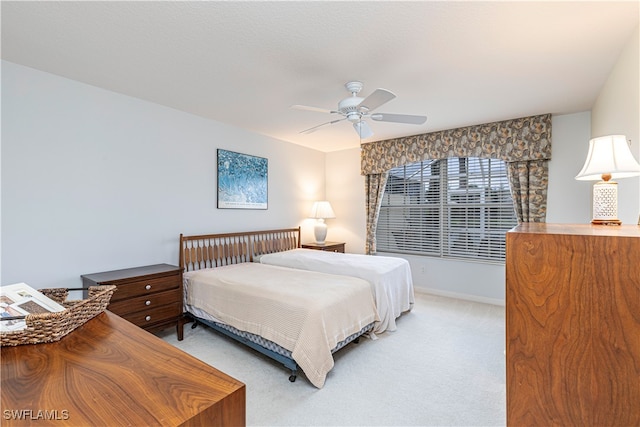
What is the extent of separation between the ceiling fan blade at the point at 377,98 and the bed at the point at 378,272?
1.66 metres

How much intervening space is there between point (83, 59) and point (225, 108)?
52.7 inches

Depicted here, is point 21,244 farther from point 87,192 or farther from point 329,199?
point 329,199

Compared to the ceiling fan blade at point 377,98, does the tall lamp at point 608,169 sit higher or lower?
lower

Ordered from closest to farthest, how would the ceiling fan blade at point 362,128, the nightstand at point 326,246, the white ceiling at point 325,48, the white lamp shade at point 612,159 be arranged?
the white lamp shade at point 612,159 → the white ceiling at point 325,48 → the ceiling fan blade at point 362,128 → the nightstand at point 326,246

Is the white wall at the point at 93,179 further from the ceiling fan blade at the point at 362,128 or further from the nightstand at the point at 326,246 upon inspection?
the ceiling fan blade at the point at 362,128

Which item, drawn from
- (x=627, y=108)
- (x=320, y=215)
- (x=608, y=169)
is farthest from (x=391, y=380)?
(x=320, y=215)

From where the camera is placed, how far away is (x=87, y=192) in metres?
2.79

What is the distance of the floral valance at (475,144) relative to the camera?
3.69 metres

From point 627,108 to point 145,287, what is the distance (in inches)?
165

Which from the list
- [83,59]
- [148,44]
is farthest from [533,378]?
[83,59]

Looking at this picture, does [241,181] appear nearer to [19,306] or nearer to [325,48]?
[325,48]

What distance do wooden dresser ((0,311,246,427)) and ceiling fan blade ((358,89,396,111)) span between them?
2.00 metres

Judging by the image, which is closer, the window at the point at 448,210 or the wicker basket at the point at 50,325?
the wicker basket at the point at 50,325


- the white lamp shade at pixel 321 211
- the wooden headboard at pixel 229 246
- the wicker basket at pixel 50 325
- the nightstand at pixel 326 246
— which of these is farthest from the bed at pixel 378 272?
the wicker basket at pixel 50 325
